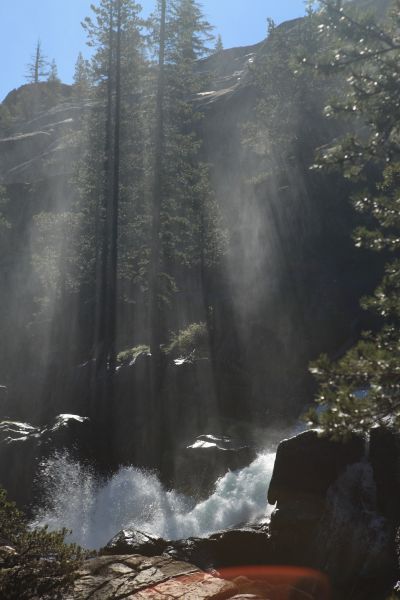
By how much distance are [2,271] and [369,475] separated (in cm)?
3932

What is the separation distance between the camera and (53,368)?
33406 millimetres

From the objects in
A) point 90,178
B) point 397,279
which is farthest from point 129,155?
point 397,279

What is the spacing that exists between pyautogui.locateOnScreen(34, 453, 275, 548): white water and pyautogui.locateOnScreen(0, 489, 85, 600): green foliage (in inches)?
225

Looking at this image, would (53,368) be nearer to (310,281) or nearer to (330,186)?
(310,281)

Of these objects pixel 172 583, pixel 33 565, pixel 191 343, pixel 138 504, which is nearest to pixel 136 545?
pixel 172 583

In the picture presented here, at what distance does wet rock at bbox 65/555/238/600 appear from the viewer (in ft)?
31.2

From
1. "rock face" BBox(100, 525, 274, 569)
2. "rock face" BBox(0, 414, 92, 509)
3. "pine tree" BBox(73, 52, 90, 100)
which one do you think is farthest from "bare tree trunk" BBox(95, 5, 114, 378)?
"pine tree" BBox(73, 52, 90, 100)

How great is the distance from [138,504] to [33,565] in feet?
34.1

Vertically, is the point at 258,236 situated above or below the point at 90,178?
below

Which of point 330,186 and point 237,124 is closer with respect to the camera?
point 330,186

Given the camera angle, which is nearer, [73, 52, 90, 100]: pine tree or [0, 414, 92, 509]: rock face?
[0, 414, 92, 509]: rock face

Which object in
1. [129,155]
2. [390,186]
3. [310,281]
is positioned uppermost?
[129,155]

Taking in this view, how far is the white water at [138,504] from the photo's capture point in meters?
15.9

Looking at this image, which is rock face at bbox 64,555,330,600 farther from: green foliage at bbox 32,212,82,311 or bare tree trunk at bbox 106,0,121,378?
green foliage at bbox 32,212,82,311
